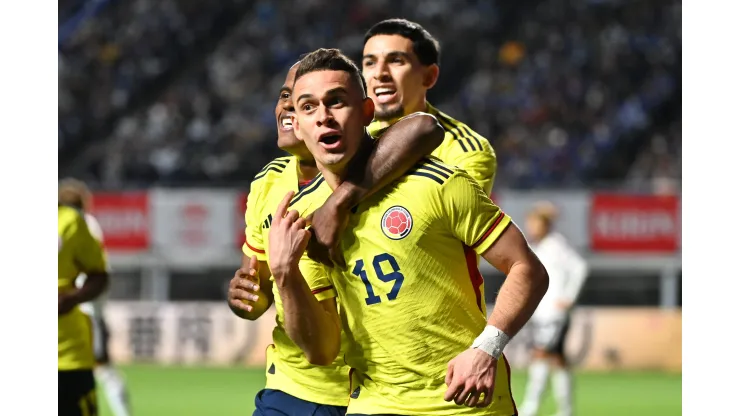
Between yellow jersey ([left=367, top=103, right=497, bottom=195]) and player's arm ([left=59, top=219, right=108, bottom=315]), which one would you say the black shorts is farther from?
yellow jersey ([left=367, top=103, right=497, bottom=195])

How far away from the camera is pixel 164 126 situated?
74.8 feet

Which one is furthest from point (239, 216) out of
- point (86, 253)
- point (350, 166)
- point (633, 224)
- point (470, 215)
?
point (470, 215)

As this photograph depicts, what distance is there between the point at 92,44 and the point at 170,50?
1.63 meters

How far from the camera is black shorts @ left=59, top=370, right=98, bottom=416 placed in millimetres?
6570

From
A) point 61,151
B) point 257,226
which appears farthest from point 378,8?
point 257,226

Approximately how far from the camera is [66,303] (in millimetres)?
6609

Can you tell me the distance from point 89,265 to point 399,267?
3340 millimetres

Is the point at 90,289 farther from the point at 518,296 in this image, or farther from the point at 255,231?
the point at 518,296

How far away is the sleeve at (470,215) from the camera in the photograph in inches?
153

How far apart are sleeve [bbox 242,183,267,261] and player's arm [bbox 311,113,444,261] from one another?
40.5 inches

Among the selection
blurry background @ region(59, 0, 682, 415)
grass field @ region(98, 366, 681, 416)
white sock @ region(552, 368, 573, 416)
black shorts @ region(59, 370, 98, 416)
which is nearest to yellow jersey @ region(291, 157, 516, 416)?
black shorts @ region(59, 370, 98, 416)

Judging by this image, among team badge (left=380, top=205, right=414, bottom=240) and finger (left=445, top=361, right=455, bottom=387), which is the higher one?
team badge (left=380, top=205, right=414, bottom=240)

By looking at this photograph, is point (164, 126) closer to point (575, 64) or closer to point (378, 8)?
point (378, 8)

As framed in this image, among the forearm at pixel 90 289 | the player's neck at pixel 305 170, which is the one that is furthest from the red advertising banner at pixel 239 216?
the player's neck at pixel 305 170
